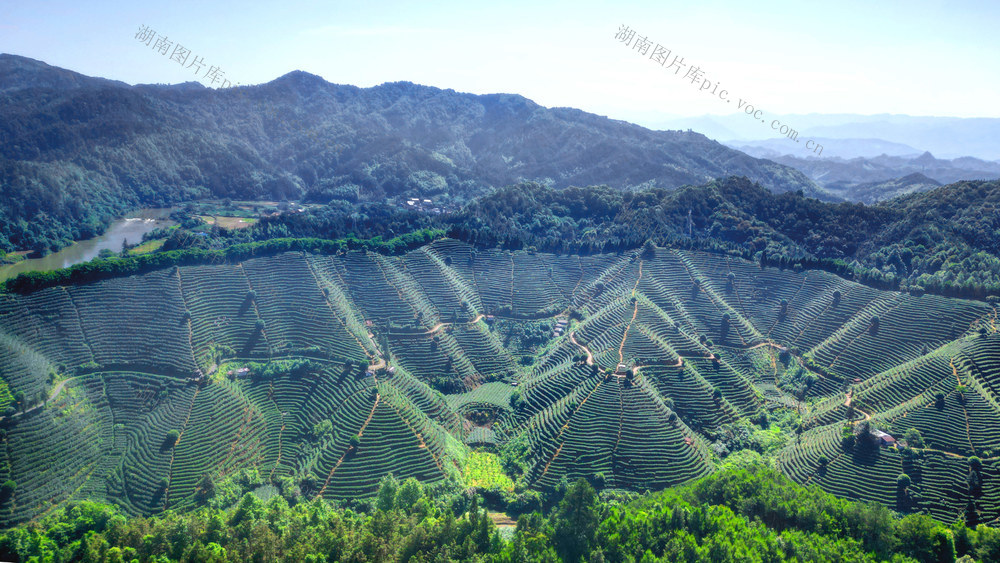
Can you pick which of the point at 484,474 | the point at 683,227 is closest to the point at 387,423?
the point at 484,474

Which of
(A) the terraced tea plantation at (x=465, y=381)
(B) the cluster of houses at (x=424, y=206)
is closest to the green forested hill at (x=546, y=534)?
(A) the terraced tea plantation at (x=465, y=381)

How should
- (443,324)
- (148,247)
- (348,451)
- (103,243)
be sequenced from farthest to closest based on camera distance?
(103,243) → (148,247) → (443,324) → (348,451)

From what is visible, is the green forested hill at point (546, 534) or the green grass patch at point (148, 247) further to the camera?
the green grass patch at point (148, 247)

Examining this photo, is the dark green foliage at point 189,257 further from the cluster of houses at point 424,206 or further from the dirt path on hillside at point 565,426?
the cluster of houses at point 424,206

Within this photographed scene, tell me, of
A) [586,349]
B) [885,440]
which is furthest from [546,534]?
[885,440]

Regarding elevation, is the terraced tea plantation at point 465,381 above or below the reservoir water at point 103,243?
above

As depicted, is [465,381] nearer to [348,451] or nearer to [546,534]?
[348,451]

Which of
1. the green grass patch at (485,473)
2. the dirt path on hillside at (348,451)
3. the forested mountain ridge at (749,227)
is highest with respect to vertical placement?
the forested mountain ridge at (749,227)
